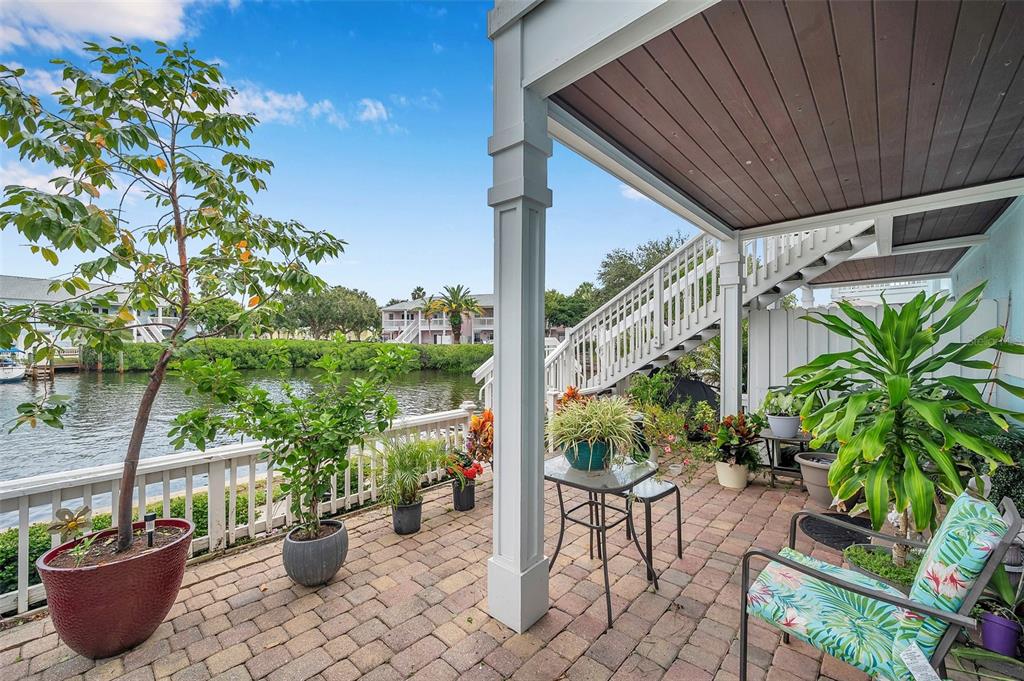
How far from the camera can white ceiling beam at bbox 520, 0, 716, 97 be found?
5.28 ft

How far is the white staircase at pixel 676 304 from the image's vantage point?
4852mm

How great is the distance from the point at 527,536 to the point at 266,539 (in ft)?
6.68

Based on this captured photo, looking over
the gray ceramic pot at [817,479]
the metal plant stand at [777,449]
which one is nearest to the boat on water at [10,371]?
the gray ceramic pot at [817,479]

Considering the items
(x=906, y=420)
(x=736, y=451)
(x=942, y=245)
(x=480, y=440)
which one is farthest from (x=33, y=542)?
(x=942, y=245)

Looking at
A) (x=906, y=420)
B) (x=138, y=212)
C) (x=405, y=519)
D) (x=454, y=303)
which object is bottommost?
(x=405, y=519)

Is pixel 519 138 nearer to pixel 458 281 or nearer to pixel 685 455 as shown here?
pixel 685 455

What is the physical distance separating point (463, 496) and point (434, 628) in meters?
1.47

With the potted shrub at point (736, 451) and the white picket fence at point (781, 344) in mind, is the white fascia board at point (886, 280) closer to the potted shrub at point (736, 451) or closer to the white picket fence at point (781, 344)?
the white picket fence at point (781, 344)

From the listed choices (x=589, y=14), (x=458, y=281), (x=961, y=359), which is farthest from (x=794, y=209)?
(x=458, y=281)

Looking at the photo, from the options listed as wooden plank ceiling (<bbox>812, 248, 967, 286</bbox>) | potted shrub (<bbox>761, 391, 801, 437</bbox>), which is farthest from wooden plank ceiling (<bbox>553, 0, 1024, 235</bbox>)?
wooden plank ceiling (<bbox>812, 248, 967, 286</bbox>)

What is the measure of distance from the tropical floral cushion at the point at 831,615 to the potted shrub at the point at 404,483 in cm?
221

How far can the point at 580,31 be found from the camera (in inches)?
70.6

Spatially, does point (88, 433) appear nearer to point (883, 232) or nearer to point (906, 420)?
point (906, 420)

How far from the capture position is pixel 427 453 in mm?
3410
